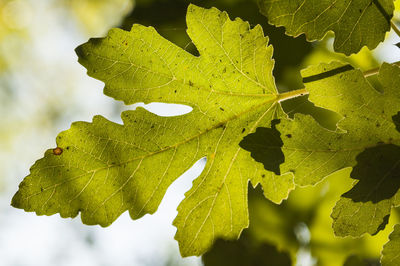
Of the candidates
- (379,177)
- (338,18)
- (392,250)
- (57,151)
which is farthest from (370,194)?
(57,151)

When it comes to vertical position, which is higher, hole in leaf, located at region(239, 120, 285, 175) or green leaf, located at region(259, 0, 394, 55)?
green leaf, located at region(259, 0, 394, 55)

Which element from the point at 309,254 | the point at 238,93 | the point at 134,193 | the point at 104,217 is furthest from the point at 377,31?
the point at 309,254

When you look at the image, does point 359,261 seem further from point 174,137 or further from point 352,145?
→ point 174,137

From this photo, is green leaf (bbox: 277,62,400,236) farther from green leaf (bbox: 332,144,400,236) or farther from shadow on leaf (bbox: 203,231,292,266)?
shadow on leaf (bbox: 203,231,292,266)

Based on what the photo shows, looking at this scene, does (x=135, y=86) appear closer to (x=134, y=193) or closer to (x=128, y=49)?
(x=128, y=49)

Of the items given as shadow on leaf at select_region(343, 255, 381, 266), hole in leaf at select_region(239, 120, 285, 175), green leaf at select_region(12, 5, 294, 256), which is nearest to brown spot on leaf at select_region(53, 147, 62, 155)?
green leaf at select_region(12, 5, 294, 256)

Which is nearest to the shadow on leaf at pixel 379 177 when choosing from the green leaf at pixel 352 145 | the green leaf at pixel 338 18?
the green leaf at pixel 352 145

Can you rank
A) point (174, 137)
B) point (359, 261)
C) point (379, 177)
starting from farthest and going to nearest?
point (359, 261), point (174, 137), point (379, 177)
